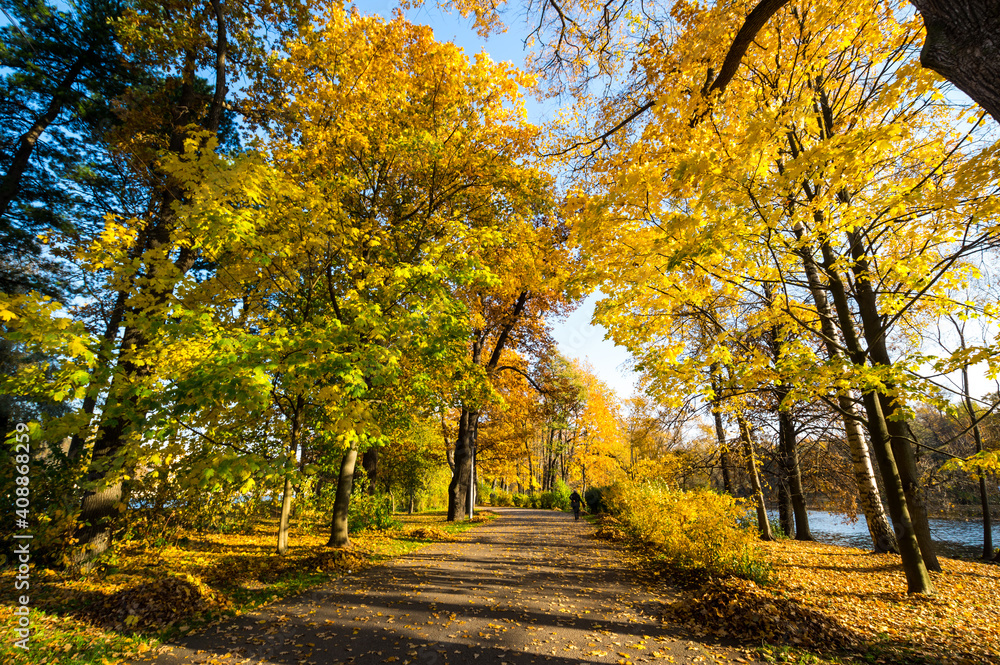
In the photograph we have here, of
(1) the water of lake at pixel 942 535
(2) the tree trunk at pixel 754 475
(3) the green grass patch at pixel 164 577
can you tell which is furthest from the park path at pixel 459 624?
(1) the water of lake at pixel 942 535

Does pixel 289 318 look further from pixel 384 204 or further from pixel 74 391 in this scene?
pixel 384 204

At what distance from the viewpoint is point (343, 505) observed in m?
9.20

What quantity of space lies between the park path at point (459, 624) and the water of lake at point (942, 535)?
1222 centimetres

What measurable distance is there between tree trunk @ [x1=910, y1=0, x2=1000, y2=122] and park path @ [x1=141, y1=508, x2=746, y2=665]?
4.97 metres

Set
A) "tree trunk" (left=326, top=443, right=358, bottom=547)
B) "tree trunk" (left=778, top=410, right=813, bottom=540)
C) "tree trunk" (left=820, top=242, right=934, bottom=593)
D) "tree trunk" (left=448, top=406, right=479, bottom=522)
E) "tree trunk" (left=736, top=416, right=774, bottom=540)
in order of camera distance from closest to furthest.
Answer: "tree trunk" (left=820, top=242, right=934, bottom=593) → "tree trunk" (left=326, top=443, right=358, bottom=547) → "tree trunk" (left=736, top=416, right=774, bottom=540) → "tree trunk" (left=778, top=410, right=813, bottom=540) → "tree trunk" (left=448, top=406, right=479, bottom=522)

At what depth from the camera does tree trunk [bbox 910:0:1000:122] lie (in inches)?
72.6

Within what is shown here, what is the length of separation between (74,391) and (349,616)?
13.1 ft

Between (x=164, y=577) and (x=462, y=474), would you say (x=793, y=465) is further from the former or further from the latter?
(x=164, y=577)

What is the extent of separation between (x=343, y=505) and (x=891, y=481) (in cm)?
1031

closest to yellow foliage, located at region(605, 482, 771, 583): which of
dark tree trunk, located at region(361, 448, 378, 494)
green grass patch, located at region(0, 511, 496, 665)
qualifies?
green grass patch, located at region(0, 511, 496, 665)

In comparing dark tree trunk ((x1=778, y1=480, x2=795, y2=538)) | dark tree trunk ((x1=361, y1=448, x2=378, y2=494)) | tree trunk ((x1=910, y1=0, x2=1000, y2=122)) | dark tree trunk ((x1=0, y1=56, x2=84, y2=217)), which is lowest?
dark tree trunk ((x1=778, y1=480, x2=795, y2=538))

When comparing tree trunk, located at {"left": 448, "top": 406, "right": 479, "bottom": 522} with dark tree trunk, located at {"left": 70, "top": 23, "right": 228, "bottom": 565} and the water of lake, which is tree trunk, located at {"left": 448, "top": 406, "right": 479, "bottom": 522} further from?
the water of lake

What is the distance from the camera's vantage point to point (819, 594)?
582 cm

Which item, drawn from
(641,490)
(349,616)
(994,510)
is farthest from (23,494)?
(994,510)
